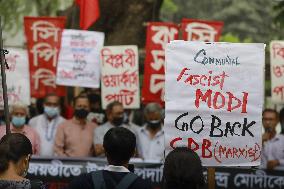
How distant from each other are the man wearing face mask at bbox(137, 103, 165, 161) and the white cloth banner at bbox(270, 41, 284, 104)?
6.12 ft

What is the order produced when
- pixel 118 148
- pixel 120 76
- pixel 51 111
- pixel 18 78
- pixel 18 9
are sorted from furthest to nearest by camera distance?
pixel 18 9
pixel 120 76
pixel 18 78
pixel 51 111
pixel 118 148

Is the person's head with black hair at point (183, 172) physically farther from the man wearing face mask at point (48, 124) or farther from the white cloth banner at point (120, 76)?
the white cloth banner at point (120, 76)

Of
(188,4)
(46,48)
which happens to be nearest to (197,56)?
(46,48)

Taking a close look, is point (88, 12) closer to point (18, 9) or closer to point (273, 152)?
point (273, 152)

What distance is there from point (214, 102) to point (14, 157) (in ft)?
7.40

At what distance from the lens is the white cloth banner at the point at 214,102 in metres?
6.70

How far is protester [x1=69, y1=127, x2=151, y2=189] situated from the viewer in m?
5.28

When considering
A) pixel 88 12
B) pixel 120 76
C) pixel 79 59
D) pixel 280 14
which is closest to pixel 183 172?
pixel 120 76

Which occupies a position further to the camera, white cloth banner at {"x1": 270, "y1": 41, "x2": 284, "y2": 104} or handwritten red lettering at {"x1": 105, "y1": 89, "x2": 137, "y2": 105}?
handwritten red lettering at {"x1": 105, "y1": 89, "x2": 137, "y2": 105}

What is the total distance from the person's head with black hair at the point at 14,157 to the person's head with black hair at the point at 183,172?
936mm

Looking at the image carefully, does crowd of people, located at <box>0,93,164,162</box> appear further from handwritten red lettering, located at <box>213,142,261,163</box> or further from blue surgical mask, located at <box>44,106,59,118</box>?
handwritten red lettering, located at <box>213,142,261,163</box>

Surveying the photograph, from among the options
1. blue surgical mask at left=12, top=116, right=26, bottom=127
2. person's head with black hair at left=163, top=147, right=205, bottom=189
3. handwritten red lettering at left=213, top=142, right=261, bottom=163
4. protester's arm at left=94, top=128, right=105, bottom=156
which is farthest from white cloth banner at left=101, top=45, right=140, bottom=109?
person's head with black hair at left=163, top=147, right=205, bottom=189

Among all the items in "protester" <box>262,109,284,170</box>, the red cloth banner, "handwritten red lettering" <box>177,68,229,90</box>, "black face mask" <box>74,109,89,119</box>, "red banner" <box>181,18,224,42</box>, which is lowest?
"protester" <box>262,109,284,170</box>

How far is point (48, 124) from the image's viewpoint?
1048 centimetres
